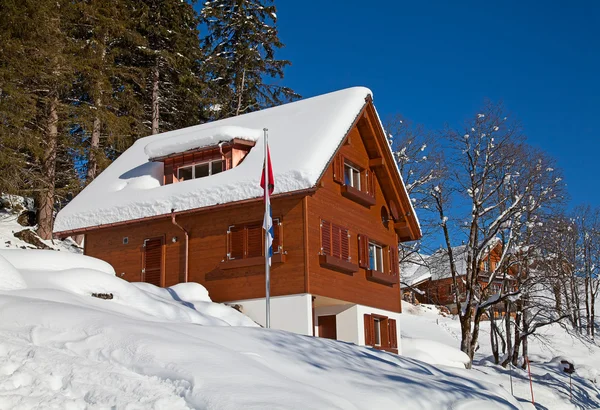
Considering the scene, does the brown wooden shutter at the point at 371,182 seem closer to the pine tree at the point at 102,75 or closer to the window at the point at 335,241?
the window at the point at 335,241

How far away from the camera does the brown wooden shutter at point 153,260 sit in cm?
2186

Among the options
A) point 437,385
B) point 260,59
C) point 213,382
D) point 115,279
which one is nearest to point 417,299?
point 260,59

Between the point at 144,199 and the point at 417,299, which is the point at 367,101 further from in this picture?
the point at 417,299

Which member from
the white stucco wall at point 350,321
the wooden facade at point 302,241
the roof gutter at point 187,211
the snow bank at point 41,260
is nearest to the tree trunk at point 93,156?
the roof gutter at point 187,211

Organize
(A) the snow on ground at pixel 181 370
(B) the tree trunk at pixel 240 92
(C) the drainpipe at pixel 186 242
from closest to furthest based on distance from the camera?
(A) the snow on ground at pixel 181 370, (C) the drainpipe at pixel 186 242, (B) the tree trunk at pixel 240 92

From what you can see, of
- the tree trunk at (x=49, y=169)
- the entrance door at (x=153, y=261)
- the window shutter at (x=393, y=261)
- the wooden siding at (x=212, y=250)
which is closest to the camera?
the wooden siding at (x=212, y=250)

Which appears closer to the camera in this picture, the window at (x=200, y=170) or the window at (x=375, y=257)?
the window at (x=200, y=170)

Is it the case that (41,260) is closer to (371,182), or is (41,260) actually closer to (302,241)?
(302,241)

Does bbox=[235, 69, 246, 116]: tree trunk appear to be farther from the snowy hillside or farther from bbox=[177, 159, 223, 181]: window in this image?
bbox=[177, 159, 223, 181]: window

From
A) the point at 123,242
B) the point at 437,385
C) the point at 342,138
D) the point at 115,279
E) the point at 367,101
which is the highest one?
the point at 367,101

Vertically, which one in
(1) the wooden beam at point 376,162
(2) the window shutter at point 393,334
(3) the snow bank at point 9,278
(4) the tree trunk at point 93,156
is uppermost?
(4) the tree trunk at point 93,156

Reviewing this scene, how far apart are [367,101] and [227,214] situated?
19.8 feet

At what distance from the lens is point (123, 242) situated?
22.7m

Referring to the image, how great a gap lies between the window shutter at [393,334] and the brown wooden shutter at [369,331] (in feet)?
4.10
